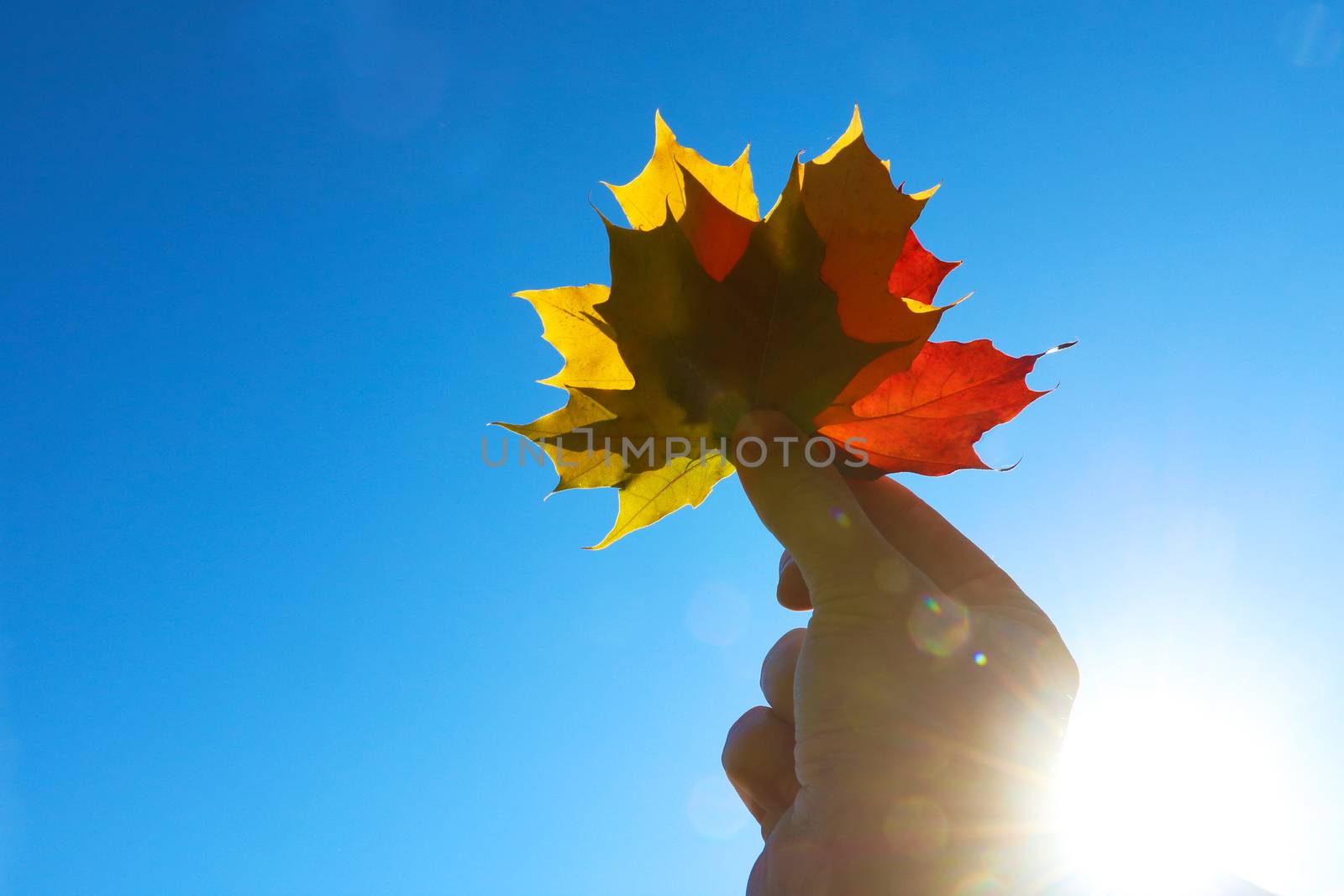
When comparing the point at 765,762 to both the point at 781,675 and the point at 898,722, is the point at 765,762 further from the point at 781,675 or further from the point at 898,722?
the point at 898,722

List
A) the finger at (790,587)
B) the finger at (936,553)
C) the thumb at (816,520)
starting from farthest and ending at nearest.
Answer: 1. the finger at (790,587)
2. the finger at (936,553)
3. the thumb at (816,520)

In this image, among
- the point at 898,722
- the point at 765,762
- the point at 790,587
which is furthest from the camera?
the point at 790,587

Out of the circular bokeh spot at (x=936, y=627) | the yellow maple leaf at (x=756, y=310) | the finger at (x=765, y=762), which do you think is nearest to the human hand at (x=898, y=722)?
the circular bokeh spot at (x=936, y=627)

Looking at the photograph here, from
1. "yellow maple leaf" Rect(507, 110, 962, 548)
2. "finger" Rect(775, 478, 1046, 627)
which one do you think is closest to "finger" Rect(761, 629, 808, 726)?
"finger" Rect(775, 478, 1046, 627)

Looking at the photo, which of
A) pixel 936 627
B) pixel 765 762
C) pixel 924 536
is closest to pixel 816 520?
pixel 936 627

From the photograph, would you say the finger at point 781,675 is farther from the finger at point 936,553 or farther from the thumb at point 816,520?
the thumb at point 816,520

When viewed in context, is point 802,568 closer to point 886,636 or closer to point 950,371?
point 886,636
